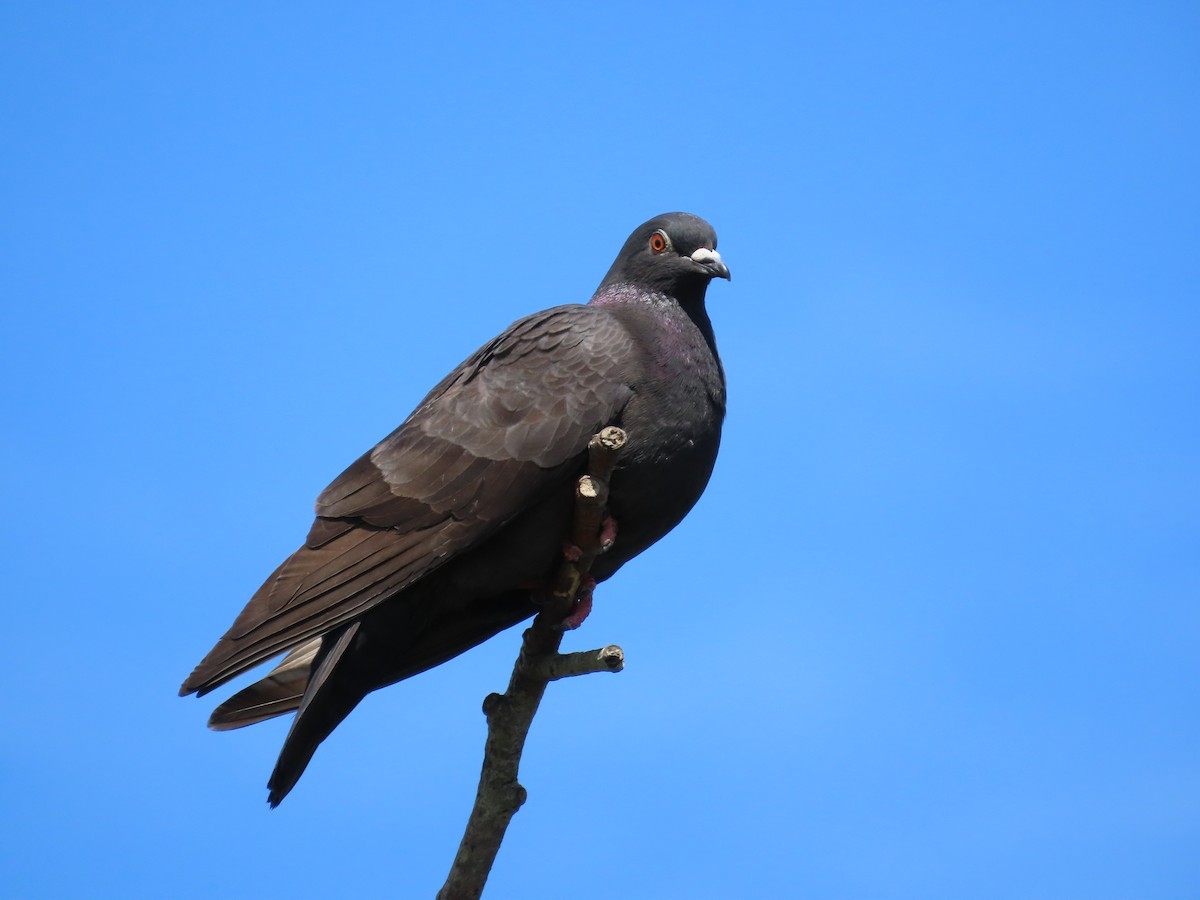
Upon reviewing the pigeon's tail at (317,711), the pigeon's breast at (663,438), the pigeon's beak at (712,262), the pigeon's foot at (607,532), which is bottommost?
the pigeon's tail at (317,711)

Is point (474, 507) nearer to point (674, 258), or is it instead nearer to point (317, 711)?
point (317, 711)

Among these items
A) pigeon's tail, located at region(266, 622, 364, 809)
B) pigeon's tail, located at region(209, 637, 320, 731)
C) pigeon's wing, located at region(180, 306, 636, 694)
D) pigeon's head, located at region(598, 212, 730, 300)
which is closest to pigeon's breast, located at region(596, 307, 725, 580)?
pigeon's wing, located at region(180, 306, 636, 694)

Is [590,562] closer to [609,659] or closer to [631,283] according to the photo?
[609,659]

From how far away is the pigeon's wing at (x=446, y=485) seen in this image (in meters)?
6.79

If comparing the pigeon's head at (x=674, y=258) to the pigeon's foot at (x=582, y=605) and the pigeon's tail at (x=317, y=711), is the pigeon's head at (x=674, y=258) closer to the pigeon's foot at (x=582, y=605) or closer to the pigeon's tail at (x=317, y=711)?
the pigeon's foot at (x=582, y=605)

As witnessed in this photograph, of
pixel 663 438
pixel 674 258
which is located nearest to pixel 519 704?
pixel 663 438

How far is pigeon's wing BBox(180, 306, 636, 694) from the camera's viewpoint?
6793 millimetres

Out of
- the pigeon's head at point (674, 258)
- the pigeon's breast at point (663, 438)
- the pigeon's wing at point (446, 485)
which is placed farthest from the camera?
the pigeon's head at point (674, 258)

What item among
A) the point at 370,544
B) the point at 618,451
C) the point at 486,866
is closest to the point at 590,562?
the point at 618,451

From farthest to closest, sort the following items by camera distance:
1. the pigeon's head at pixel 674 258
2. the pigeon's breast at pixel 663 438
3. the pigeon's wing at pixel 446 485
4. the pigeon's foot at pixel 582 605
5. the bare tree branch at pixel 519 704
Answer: the pigeon's head at pixel 674 258
the pigeon's foot at pixel 582 605
the pigeon's breast at pixel 663 438
the pigeon's wing at pixel 446 485
the bare tree branch at pixel 519 704

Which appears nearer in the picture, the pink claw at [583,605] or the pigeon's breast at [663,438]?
the pigeon's breast at [663,438]

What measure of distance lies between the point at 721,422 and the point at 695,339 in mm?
483

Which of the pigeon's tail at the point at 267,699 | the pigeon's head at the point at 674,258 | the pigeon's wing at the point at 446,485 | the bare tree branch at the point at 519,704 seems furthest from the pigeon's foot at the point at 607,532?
the pigeon's tail at the point at 267,699

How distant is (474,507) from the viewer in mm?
6934
